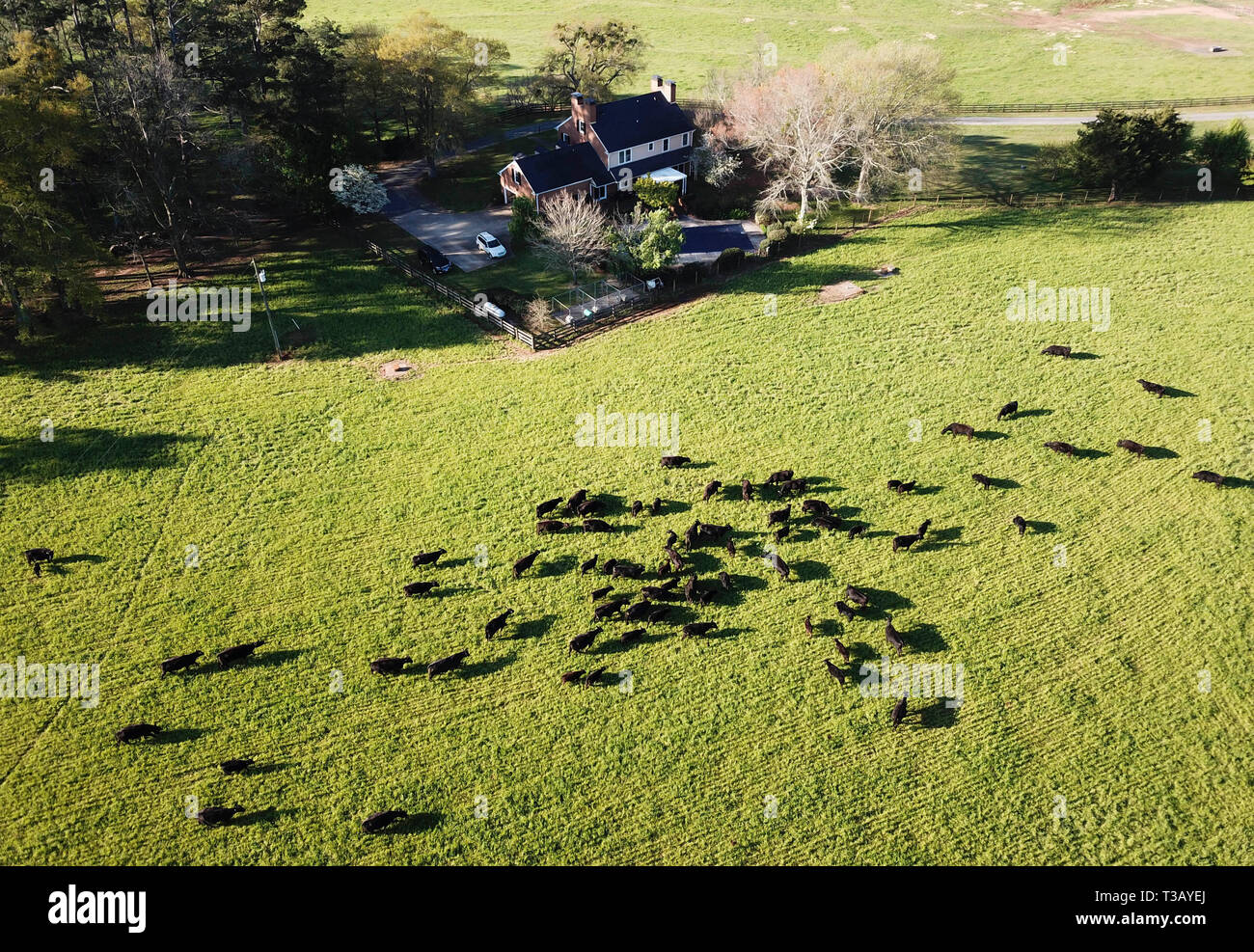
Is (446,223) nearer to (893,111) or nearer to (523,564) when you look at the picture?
(893,111)

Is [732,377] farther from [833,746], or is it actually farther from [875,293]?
[833,746]

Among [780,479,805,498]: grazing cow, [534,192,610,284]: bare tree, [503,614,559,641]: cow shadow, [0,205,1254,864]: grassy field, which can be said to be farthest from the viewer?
[534,192,610,284]: bare tree

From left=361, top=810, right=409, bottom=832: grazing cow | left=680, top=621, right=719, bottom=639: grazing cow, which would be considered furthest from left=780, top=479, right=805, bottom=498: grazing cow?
left=361, top=810, right=409, bottom=832: grazing cow

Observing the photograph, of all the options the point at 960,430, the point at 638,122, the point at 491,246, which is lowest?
the point at 960,430

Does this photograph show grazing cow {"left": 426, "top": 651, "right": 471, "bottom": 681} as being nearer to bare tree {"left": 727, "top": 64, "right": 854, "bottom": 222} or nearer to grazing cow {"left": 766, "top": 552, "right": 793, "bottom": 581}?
grazing cow {"left": 766, "top": 552, "right": 793, "bottom": 581}

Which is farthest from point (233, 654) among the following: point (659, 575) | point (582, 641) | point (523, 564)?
point (659, 575)

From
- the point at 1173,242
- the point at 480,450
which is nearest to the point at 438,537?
the point at 480,450
